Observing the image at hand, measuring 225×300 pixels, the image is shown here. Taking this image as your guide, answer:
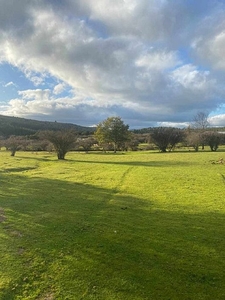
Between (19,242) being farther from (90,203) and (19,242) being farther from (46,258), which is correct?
(90,203)

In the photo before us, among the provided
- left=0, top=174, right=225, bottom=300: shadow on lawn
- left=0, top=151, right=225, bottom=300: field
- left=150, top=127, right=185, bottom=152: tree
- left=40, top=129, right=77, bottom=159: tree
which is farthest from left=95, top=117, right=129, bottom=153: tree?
left=0, top=174, right=225, bottom=300: shadow on lawn

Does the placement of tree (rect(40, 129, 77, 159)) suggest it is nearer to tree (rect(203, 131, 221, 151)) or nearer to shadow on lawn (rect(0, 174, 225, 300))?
shadow on lawn (rect(0, 174, 225, 300))

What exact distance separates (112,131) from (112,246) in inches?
2678

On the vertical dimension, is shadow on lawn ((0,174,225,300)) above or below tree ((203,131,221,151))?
below

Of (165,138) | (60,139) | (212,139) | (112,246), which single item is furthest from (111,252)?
(212,139)

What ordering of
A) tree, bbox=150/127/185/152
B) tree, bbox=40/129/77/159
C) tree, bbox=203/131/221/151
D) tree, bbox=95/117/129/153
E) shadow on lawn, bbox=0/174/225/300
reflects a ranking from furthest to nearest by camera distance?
tree, bbox=95/117/129/153 < tree, bbox=150/127/185/152 < tree, bbox=203/131/221/151 < tree, bbox=40/129/77/159 < shadow on lawn, bbox=0/174/225/300

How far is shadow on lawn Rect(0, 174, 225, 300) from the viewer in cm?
659

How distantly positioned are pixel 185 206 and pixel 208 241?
4.92 metres

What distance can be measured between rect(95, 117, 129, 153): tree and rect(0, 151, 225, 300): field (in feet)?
195

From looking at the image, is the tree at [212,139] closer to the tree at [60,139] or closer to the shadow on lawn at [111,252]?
the tree at [60,139]

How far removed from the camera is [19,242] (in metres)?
9.25

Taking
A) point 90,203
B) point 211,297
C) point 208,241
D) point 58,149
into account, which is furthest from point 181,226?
point 58,149

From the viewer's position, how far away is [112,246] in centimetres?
898

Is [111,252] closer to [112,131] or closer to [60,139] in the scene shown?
[60,139]
